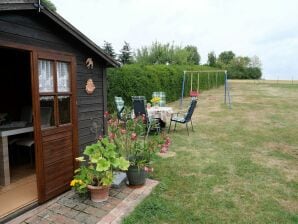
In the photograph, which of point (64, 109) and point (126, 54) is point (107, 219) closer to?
point (64, 109)

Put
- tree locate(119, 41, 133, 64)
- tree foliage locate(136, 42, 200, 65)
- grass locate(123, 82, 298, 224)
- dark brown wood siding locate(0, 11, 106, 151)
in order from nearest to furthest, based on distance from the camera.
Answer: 1. dark brown wood siding locate(0, 11, 106, 151)
2. grass locate(123, 82, 298, 224)
3. tree foliage locate(136, 42, 200, 65)
4. tree locate(119, 41, 133, 64)

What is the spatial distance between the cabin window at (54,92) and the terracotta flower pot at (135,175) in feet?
3.76

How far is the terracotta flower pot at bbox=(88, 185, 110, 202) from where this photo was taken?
3.22m

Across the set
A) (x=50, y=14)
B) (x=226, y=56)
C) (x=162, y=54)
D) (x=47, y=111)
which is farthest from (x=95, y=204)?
(x=226, y=56)

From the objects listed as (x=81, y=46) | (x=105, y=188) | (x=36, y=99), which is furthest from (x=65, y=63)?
(x=105, y=188)

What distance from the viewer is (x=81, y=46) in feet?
12.4

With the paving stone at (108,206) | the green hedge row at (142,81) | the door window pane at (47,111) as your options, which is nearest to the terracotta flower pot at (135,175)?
the paving stone at (108,206)

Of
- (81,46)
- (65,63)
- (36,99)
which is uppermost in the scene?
(81,46)

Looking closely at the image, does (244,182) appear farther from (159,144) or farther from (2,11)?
(2,11)

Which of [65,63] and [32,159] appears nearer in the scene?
[65,63]

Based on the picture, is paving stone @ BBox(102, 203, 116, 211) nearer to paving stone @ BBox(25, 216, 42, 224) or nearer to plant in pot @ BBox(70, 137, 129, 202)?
plant in pot @ BBox(70, 137, 129, 202)

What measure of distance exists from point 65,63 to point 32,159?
7.54 ft

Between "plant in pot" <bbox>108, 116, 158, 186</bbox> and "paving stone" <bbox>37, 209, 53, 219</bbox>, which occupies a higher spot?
"plant in pot" <bbox>108, 116, 158, 186</bbox>

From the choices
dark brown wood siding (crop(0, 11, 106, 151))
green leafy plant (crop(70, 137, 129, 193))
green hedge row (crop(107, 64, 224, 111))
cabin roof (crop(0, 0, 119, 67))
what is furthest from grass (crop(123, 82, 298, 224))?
green hedge row (crop(107, 64, 224, 111))
